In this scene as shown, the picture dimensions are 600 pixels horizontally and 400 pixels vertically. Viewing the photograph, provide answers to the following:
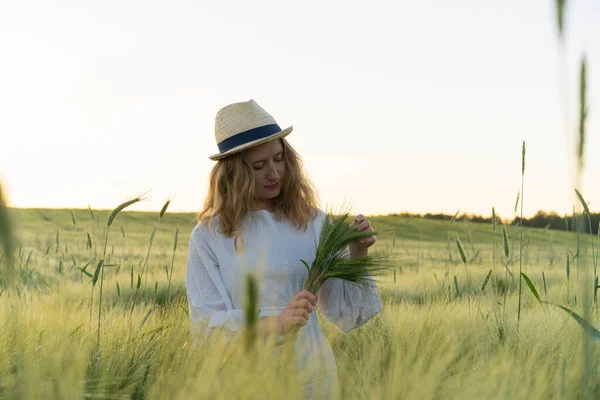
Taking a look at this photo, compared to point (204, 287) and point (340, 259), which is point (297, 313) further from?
point (204, 287)

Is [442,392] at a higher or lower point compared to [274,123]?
lower

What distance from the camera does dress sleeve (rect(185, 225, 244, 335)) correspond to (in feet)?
7.11

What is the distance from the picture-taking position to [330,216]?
82.0 inches

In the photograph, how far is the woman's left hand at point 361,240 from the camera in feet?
6.61

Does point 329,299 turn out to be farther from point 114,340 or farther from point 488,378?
point 488,378

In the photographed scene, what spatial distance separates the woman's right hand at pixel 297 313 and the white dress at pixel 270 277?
385mm

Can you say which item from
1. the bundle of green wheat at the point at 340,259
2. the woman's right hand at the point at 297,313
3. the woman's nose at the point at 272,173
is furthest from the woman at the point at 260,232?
the woman's right hand at the point at 297,313

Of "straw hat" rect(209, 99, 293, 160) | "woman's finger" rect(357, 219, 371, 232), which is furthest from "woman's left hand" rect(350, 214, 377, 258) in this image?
"straw hat" rect(209, 99, 293, 160)

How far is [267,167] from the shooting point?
2297mm

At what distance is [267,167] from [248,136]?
0.44ft

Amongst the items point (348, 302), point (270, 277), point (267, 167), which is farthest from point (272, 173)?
point (348, 302)

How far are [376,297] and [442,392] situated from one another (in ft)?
3.33

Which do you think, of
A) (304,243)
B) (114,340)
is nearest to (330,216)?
(304,243)

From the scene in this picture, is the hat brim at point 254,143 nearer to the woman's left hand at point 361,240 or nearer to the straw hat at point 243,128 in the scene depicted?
the straw hat at point 243,128
